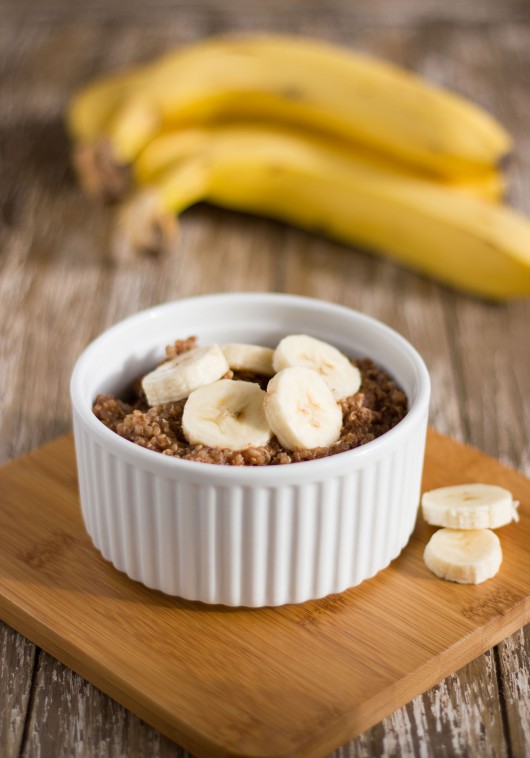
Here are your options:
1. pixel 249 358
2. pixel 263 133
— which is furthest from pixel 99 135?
pixel 249 358

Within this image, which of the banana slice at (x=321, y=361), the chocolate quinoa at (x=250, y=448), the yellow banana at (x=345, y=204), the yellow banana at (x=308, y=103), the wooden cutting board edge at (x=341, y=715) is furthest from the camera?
the yellow banana at (x=308, y=103)

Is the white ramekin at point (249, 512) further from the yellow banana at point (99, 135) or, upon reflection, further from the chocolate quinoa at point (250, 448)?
the yellow banana at point (99, 135)

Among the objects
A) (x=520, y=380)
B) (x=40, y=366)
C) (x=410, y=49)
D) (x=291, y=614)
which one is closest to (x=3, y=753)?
(x=291, y=614)

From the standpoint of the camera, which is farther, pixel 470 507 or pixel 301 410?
pixel 470 507

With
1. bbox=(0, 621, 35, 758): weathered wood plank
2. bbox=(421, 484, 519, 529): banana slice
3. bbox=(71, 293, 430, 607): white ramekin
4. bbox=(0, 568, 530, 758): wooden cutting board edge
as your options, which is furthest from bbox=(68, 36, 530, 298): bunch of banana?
bbox=(0, 621, 35, 758): weathered wood plank

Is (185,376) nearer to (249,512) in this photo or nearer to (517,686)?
(249,512)

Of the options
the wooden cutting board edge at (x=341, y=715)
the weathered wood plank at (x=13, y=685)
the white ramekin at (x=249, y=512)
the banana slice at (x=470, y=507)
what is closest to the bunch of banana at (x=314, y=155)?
the banana slice at (x=470, y=507)
